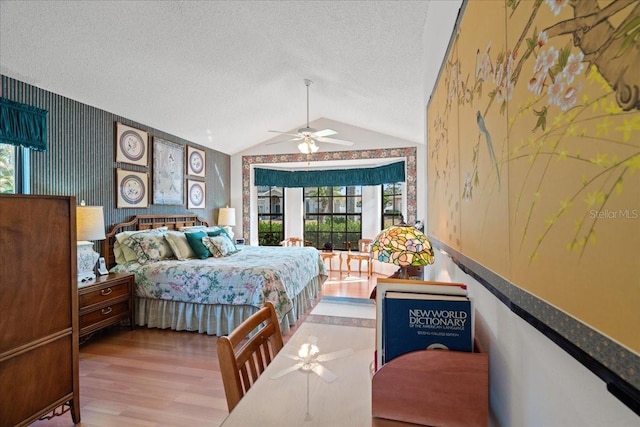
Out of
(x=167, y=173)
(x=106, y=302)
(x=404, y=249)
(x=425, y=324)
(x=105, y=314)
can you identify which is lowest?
(x=105, y=314)

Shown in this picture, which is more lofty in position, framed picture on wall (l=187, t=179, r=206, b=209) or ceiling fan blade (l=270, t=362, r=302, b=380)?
framed picture on wall (l=187, t=179, r=206, b=209)

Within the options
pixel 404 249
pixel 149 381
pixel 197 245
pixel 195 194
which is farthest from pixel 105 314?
pixel 404 249

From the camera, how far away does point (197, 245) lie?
3850mm

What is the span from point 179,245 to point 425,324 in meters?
3.68

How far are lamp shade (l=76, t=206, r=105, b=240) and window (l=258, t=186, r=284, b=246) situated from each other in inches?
152

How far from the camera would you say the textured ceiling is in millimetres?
2227

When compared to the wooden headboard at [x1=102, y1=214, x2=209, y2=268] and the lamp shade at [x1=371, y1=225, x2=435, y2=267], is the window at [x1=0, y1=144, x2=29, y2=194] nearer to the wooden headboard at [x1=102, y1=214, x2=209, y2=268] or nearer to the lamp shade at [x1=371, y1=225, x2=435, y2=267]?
the wooden headboard at [x1=102, y1=214, x2=209, y2=268]

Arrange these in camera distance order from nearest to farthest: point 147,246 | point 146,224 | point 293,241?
1. point 147,246
2. point 146,224
3. point 293,241

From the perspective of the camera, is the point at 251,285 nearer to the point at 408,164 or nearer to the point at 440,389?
the point at 440,389

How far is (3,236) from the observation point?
4.97 ft

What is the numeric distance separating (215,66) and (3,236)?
2.47 metres

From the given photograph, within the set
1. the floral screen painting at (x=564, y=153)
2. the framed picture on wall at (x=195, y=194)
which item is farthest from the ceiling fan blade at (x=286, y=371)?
the framed picture on wall at (x=195, y=194)
